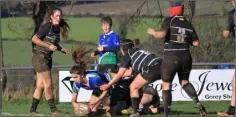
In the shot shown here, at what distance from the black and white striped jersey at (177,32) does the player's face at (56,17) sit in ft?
7.19

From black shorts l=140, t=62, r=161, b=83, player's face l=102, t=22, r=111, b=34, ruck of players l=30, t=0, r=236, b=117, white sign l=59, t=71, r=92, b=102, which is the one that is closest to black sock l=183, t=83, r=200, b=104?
ruck of players l=30, t=0, r=236, b=117

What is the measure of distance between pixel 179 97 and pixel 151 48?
→ 285 centimetres

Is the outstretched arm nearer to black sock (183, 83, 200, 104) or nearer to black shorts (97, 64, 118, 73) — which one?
black sock (183, 83, 200, 104)

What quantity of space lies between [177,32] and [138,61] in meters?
1.05

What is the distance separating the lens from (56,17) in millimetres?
11664

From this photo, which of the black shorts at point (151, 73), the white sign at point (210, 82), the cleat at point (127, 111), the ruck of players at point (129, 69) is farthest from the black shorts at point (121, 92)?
the white sign at point (210, 82)

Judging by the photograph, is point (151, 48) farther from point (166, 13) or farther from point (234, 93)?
point (234, 93)

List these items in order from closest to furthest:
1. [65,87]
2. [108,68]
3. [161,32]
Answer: [161,32] → [108,68] → [65,87]

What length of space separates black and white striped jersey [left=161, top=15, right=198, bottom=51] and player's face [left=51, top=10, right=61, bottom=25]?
7.19 ft

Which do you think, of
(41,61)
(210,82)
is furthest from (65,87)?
(41,61)

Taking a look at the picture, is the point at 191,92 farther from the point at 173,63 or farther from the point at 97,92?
the point at 97,92

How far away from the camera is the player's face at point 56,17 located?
1164cm

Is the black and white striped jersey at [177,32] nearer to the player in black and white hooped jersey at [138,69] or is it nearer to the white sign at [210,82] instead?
the player in black and white hooped jersey at [138,69]

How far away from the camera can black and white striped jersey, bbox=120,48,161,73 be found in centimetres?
1103
